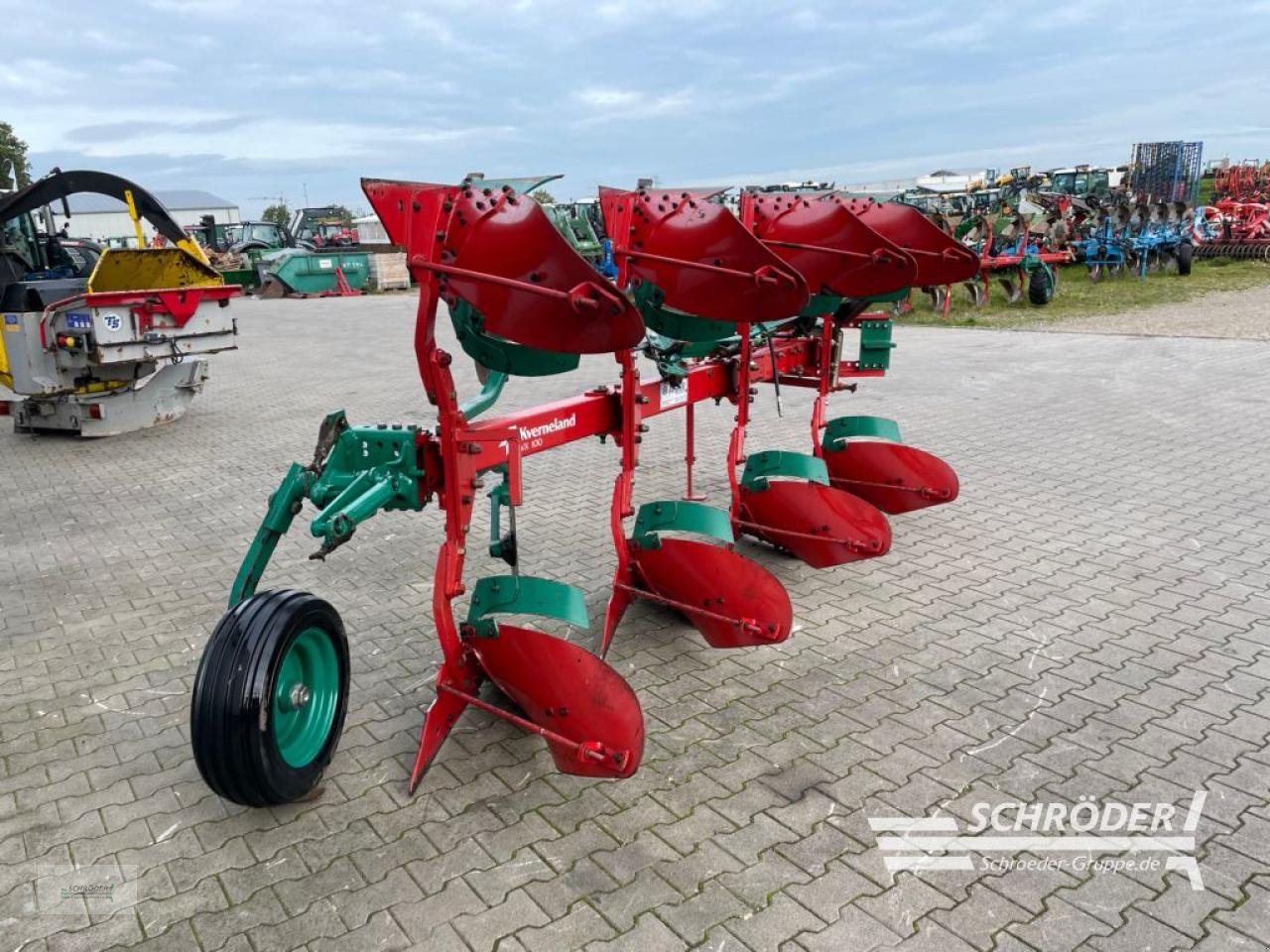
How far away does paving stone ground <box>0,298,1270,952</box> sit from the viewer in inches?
95.3

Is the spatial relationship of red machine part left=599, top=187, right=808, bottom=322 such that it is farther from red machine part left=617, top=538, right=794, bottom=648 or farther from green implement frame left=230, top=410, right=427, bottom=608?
green implement frame left=230, top=410, right=427, bottom=608

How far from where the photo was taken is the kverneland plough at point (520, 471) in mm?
2734

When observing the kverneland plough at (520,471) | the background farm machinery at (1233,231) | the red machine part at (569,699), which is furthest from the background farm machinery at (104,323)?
the background farm machinery at (1233,231)

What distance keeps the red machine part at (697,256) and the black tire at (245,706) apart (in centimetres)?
202

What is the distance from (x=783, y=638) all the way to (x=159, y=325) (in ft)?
21.7

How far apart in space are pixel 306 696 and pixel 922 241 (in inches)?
162

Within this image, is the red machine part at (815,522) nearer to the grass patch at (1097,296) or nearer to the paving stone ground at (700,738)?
the paving stone ground at (700,738)

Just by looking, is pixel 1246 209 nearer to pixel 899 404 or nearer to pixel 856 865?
pixel 899 404

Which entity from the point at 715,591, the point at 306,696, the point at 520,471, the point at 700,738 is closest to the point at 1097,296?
the point at 715,591

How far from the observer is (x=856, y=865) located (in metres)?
2.58

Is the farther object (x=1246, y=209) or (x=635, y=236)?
(x=1246, y=209)

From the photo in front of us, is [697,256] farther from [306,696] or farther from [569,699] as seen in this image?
[306,696]

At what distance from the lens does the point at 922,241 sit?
206 inches

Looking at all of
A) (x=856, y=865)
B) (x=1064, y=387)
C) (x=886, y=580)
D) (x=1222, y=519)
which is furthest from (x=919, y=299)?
(x=856, y=865)
